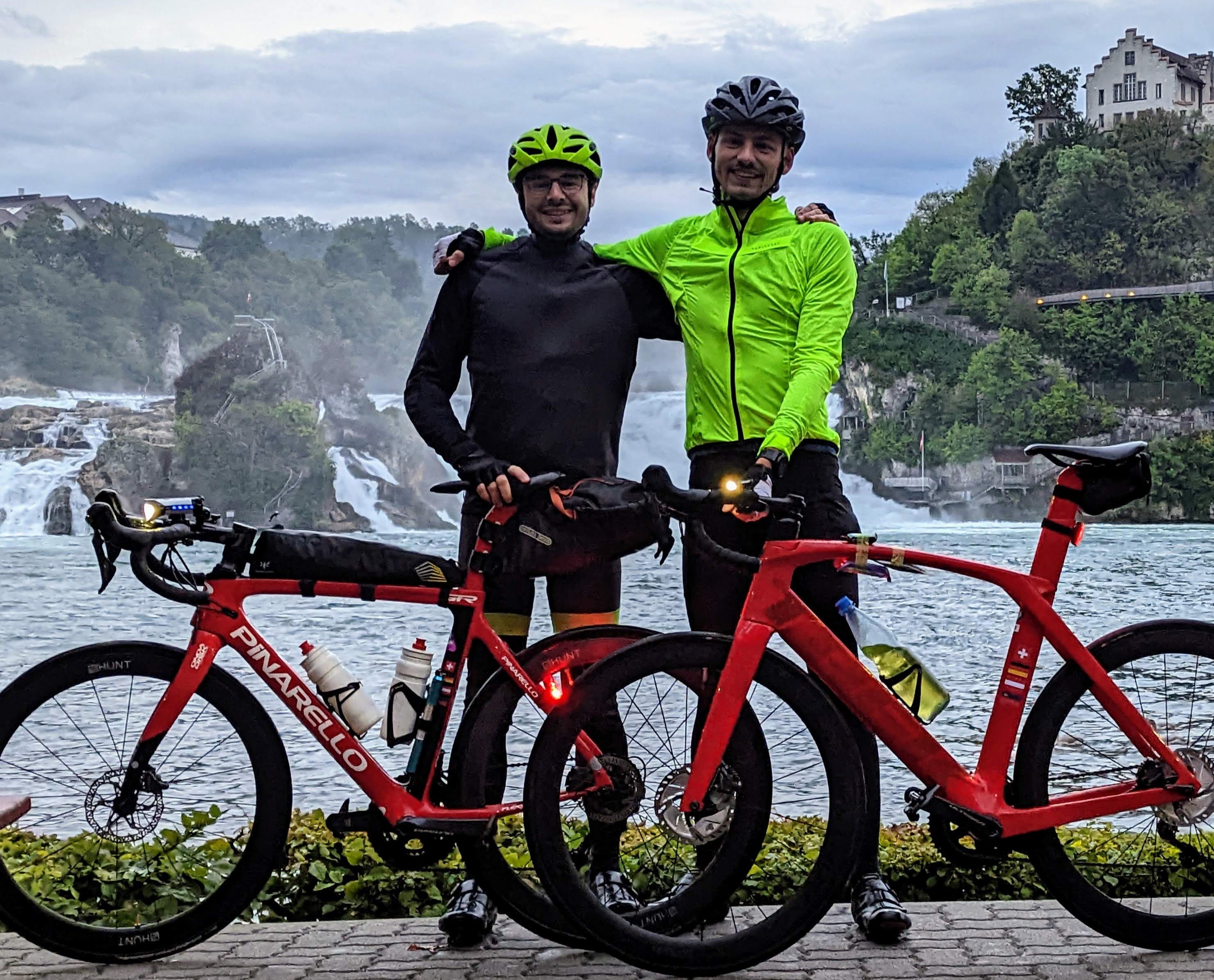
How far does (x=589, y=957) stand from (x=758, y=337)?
5.23ft

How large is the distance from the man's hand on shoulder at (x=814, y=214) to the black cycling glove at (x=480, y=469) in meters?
1.04

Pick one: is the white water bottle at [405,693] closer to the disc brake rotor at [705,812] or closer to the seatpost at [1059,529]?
the disc brake rotor at [705,812]

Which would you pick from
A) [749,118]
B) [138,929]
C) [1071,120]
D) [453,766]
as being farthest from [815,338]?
[1071,120]

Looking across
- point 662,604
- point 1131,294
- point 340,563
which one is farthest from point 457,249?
point 1131,294

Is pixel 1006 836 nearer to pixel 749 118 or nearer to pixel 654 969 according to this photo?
pixel 654 969

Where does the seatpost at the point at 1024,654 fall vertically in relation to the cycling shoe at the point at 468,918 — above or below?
above

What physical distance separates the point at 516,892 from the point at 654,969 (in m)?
0.44

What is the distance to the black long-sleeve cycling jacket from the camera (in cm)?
374

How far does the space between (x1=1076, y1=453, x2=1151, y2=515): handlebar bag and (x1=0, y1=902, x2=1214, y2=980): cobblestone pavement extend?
3.44 feet

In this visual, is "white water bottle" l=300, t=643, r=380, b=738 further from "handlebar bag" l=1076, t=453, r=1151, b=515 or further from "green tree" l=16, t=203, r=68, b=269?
"green tree" l=16, t=203, r=68, b=269

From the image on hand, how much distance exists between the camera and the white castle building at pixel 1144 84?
119 meters

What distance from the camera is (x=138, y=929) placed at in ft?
10.9

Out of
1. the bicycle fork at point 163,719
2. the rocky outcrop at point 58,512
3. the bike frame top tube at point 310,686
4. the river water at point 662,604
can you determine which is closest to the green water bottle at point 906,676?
the river water at point 662,604

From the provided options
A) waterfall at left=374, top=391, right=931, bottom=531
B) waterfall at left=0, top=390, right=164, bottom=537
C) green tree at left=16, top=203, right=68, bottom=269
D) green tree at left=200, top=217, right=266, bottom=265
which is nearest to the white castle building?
waterfall at left=374, top=391, right=931, bottom=531
